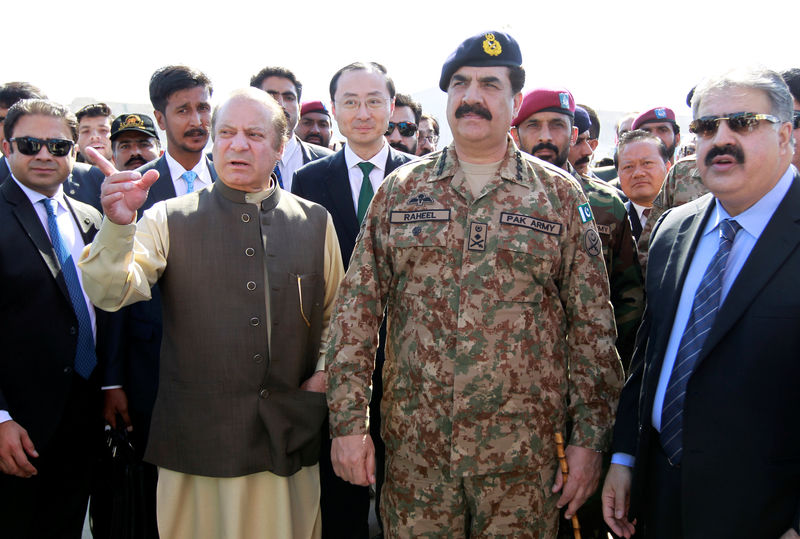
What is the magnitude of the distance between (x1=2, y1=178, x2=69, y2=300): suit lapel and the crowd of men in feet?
0.04

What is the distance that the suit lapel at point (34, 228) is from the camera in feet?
10.0

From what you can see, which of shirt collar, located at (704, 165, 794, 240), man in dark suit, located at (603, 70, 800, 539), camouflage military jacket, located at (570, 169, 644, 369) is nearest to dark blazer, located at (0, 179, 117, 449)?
man in dark suit, located at (603, 70, 800, 539)

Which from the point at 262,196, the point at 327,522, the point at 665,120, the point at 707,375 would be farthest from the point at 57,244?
the point at 665,120

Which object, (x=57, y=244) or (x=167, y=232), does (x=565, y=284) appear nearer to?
(x=167, y=232)

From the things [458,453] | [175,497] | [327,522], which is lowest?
[327,522]

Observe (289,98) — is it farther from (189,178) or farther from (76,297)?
(76,297)

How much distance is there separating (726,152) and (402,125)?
4262 mm

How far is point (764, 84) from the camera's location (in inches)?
82.8

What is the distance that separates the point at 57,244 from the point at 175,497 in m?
1.44

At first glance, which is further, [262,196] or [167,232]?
[262,196]

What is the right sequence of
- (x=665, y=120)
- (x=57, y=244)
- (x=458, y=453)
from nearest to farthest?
(x=458, y=453)
(x=57, y=244)
(x=665, y=120)

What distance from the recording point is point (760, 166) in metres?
2.09

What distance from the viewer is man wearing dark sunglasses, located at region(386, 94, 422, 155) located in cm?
611

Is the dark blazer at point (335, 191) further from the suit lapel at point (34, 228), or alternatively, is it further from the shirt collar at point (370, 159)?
the suit lapel at point (34, 228)
